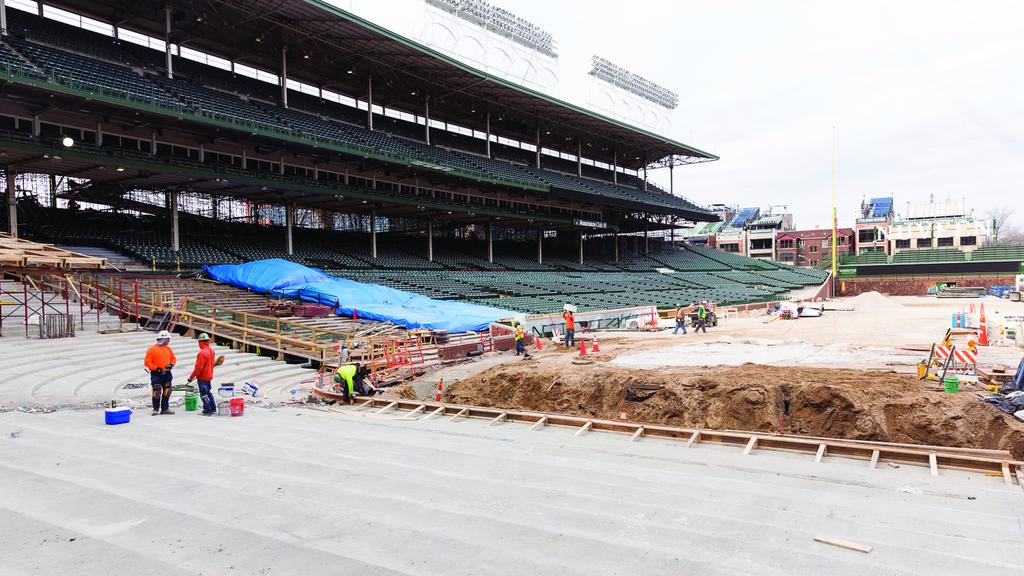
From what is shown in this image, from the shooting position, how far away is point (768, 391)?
11.7 meters

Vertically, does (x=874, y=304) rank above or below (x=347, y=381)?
below

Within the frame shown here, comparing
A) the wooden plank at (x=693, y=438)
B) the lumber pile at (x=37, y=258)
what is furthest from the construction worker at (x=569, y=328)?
the lumber pile at (x=37, y=258)

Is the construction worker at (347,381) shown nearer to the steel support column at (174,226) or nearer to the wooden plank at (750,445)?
the wooden plank at (750,445)

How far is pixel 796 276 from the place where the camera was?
6900cm

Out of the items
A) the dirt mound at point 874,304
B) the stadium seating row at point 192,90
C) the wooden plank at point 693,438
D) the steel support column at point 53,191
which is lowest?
the dirt mound at point 874,304

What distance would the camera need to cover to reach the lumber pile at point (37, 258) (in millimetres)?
16156

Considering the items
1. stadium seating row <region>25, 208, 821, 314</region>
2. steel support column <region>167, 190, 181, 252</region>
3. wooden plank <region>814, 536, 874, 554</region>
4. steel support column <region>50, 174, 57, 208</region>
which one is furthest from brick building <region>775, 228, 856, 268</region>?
wooden plank <region>814, 536, 874, 554</region>

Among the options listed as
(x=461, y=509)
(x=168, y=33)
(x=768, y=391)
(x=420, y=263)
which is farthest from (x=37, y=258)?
(x=420, y=263)

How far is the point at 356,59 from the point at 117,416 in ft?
117

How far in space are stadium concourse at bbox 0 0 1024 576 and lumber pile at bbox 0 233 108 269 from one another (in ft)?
0.35

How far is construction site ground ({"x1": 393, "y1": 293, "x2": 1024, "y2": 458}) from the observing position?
10141mm

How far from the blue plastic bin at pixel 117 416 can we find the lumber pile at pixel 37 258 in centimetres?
982

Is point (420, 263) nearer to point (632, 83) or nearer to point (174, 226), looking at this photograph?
point (174, 226)

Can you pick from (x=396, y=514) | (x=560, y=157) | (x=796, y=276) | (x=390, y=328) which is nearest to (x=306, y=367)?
(x=390, y=328)
